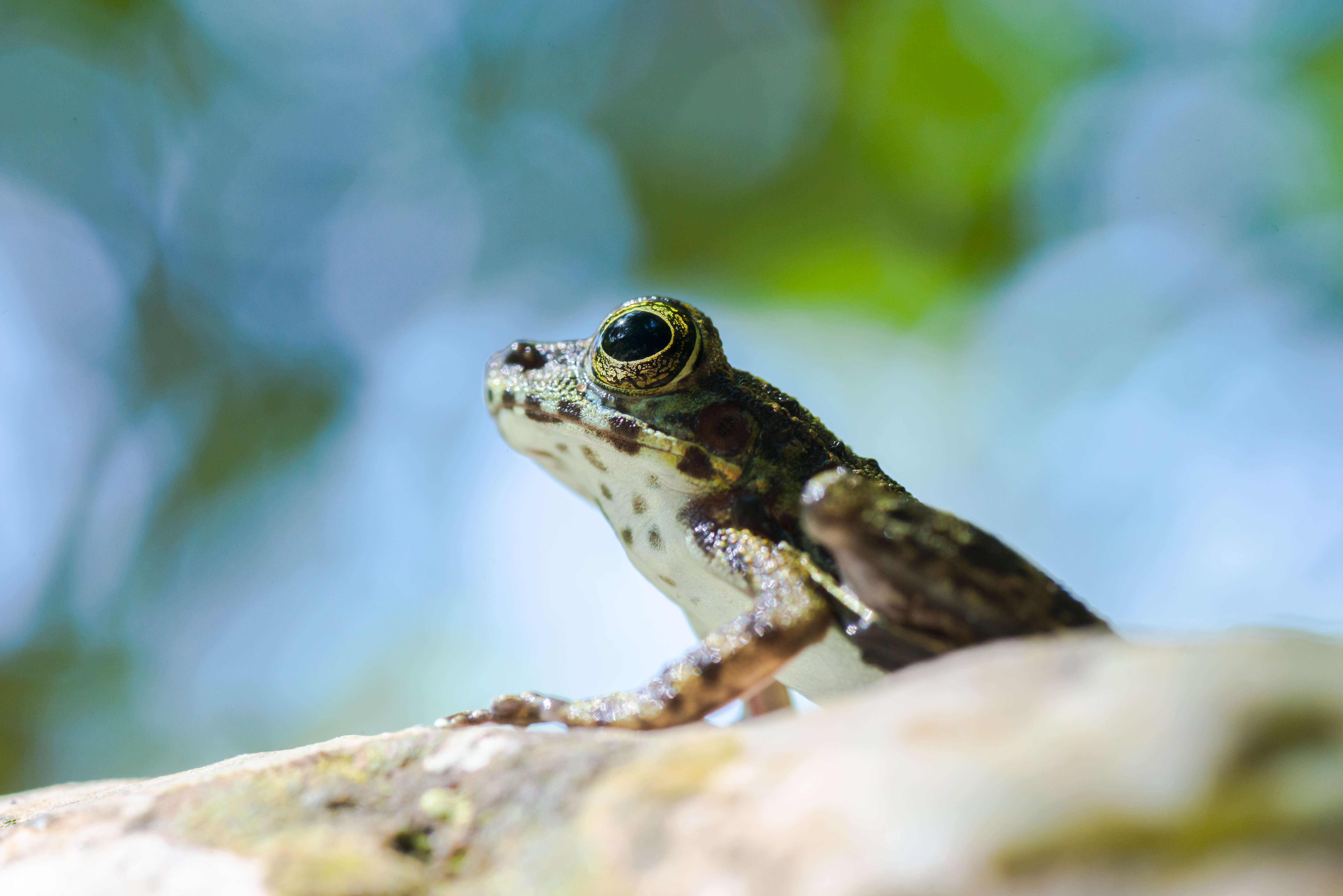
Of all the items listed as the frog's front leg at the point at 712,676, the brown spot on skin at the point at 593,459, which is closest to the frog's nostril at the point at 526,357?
the brown spot on skin at the point at 593,459

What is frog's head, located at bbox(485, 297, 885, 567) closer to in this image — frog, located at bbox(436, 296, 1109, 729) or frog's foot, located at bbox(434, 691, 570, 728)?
frog, located at bbox(436, 296, 1109, 729)

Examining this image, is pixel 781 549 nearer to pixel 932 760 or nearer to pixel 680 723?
pixel 680 723

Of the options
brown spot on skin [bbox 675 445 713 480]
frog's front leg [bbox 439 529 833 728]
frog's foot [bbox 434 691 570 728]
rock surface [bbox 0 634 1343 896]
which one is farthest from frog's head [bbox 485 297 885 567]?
rock surface [bbox 0 634 1343 896]

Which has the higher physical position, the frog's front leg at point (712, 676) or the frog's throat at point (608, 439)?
the frog's throat at point (608, 439)

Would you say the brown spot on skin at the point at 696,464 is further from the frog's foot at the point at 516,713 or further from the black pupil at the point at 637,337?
the frog's foot at the point at 516,713

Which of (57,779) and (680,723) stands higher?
(57,779)

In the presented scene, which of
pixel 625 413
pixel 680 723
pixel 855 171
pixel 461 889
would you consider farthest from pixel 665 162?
pixel 461 889

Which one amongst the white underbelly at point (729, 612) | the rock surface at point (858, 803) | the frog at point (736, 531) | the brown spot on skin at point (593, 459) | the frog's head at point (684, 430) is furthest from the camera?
Result: the brown spot on skin at point (593, 459)
